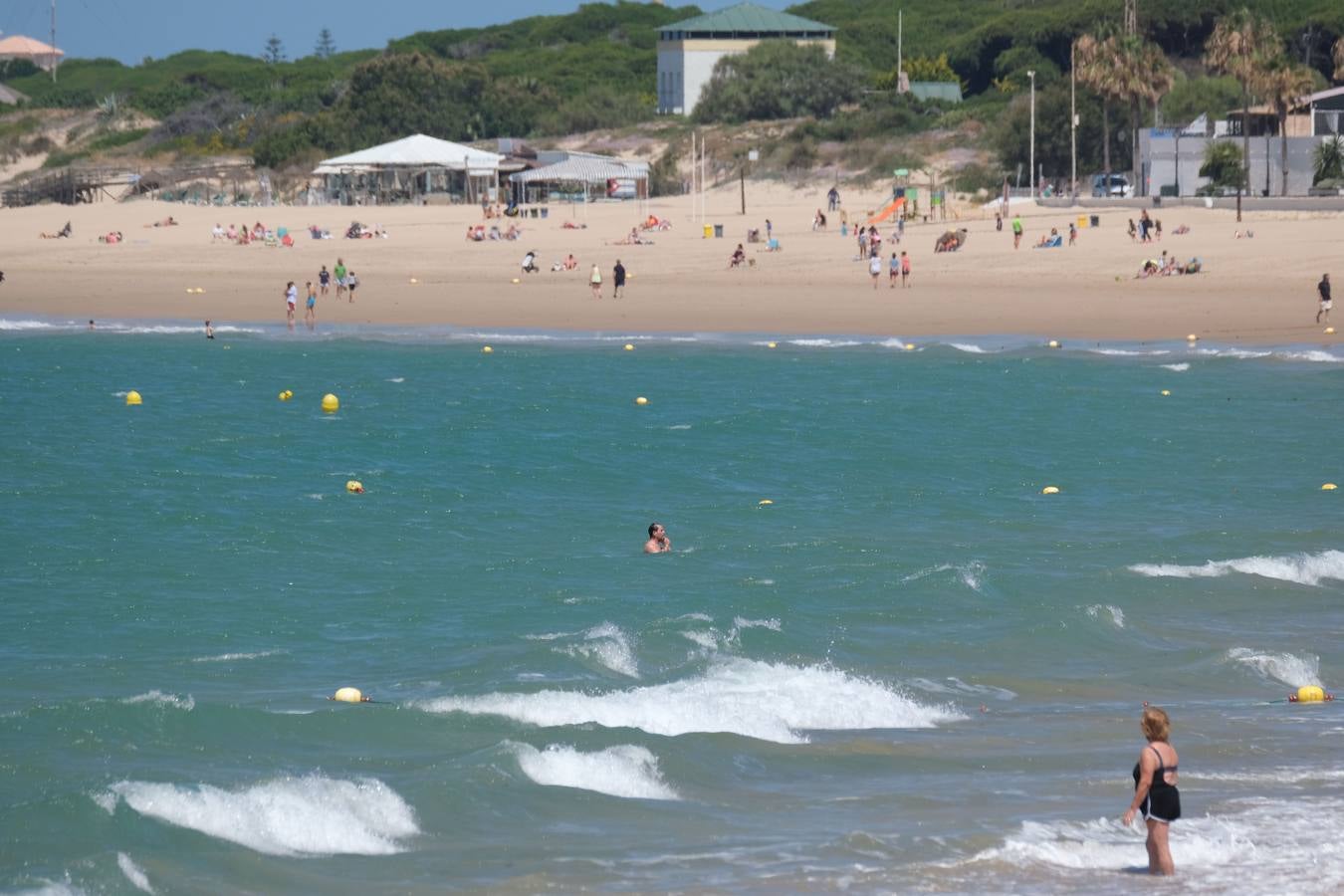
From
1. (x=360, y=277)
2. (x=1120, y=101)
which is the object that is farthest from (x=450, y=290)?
(x=1120, y=101)

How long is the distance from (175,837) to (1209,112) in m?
61.6

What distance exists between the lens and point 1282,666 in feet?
44.3

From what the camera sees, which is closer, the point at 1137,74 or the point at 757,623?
the point at 757,623

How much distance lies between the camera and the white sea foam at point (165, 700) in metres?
12.4

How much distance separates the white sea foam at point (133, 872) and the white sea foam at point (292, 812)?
0.49 meters

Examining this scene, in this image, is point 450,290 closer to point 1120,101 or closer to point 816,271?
point 816,271

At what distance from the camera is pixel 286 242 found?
54250mm

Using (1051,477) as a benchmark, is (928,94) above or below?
above

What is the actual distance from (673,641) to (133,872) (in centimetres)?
570

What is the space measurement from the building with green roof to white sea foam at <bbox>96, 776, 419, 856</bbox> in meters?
81.8

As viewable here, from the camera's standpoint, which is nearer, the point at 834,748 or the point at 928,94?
the point at 834,748

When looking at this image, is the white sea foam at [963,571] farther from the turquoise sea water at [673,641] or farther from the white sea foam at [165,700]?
the white sea foam at [165,700]

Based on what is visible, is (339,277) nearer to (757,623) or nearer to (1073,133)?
(1073,133)

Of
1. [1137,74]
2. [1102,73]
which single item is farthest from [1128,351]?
[1137,74]
